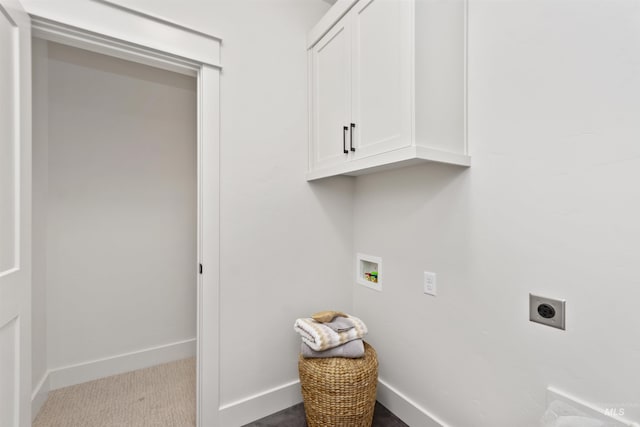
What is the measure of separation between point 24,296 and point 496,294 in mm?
1961

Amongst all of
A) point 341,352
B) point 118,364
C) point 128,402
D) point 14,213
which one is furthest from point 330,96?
point 118,364

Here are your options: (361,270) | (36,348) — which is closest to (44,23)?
(36,348)

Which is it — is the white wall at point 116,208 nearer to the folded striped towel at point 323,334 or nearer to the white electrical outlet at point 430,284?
the folded striped towel at point 323,334

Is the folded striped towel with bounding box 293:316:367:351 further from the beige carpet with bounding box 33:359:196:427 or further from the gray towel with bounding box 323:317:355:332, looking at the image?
the beige carpet with bounding box 33:359:196:427

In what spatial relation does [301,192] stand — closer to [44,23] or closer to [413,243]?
[413,243]

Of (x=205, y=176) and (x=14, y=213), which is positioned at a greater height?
(x=205, y=176)

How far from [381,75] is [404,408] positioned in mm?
1782

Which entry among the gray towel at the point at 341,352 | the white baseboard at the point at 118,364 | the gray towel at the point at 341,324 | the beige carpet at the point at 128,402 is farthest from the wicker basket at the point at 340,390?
the white baseboard at the point at 118,364

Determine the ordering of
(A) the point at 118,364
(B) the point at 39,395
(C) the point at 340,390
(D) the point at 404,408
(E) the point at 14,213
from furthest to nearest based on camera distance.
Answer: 1. (A) the point at 118,364
2. (B) the point at 39,395
3. (D) the point at 404,408
4. (C) the point at 340,390
5. (E) the point at 14,213

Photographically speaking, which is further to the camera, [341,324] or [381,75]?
[341,324]

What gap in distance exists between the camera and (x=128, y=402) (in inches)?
76.7

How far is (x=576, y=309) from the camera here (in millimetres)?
1066

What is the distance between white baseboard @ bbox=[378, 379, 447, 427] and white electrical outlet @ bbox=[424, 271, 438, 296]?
0.64 meters

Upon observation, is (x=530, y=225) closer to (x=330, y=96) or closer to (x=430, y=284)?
(x=430, y=284)
